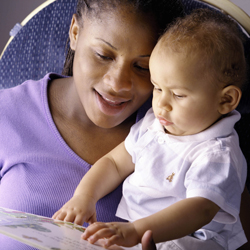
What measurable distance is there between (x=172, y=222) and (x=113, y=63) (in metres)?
0.46

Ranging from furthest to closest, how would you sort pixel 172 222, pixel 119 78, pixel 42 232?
pixel 119 78 < pixel 172 222 < pixel 42 232

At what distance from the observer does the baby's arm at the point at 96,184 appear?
889 mm

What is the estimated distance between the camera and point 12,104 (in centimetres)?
119

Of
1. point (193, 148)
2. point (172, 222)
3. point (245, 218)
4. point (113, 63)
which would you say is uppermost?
point (113, 63)

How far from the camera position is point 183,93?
0.86 metres

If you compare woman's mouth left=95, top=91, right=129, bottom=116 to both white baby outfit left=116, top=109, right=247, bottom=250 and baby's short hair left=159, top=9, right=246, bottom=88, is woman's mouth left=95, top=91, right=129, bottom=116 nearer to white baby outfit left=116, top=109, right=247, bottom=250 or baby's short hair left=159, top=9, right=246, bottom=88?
white baby outfit left=116, top=109, right=247, bottom=250

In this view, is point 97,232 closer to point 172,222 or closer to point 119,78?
point 172,222

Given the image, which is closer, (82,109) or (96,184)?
(96,184)

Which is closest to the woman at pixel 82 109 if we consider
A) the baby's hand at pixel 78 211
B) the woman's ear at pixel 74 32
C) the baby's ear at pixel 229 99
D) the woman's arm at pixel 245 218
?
the woman's ear at pixel 74 32

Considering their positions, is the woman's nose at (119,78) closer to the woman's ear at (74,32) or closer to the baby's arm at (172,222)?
the woman's ear at (74,32)

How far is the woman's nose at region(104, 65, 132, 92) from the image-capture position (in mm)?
982

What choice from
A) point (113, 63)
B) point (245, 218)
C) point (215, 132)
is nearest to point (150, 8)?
point (113, 63)

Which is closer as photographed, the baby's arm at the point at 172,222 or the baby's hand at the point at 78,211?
the baby's arm at the point at 172,222

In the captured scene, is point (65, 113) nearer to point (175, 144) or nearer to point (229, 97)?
point (175, 144)
